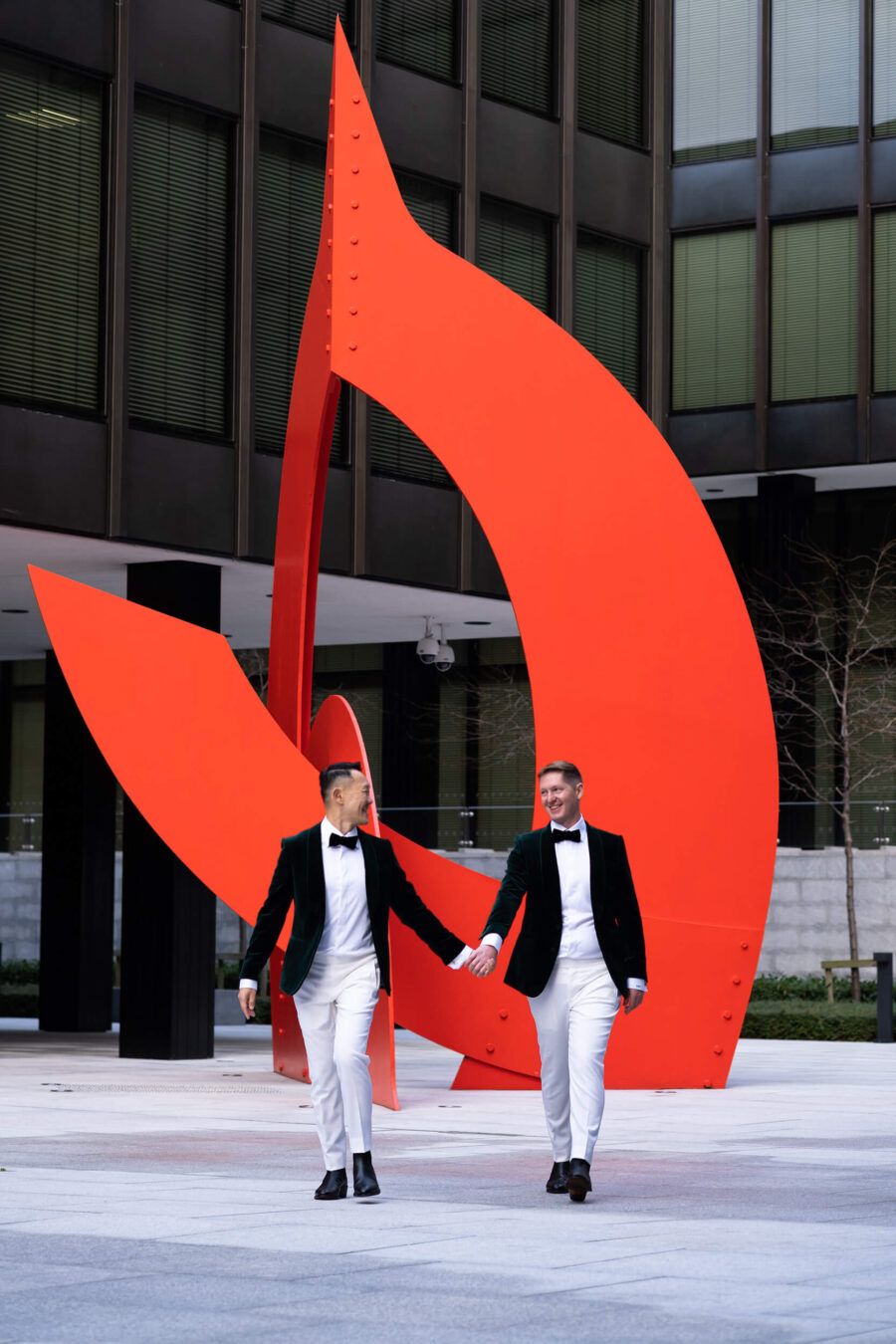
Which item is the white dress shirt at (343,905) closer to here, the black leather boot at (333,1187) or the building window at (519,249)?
the black leather boot at (333,1187)

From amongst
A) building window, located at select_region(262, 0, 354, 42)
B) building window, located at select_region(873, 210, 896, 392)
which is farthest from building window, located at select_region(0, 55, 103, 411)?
building window, located at select_region(873, 210, 896, 392)

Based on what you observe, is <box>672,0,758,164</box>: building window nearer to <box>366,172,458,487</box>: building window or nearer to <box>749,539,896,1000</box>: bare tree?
<box>749,539,896,1000</box>: bare tree

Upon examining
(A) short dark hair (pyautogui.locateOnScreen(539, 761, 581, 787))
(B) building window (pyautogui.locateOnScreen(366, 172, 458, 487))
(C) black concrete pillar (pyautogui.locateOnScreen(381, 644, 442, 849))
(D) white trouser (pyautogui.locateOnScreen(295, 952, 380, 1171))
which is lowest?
(D) white trouser (pyautogui.locateOnScreen(295, 952, 380, 1171))

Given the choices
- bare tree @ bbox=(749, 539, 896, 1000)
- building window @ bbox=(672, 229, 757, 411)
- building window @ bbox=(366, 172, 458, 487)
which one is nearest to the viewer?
building window @ bbox=(366, 172, 458, 487)

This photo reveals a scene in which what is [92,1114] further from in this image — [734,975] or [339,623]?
[339,623]

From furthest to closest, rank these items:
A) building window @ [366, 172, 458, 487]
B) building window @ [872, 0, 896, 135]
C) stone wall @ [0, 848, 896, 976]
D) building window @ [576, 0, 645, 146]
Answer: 1. building window @ [872, 0, 896, 135]
2. stone wall @ [0, 848, 896, 976]
3. building window @ [576, 0, 645, 146]
4. building window @ [366, 172, 458, 487]

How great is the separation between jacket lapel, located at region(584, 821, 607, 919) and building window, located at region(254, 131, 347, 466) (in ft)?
35.2

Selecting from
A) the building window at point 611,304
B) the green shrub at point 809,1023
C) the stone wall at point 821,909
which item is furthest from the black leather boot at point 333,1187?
the stone wall at point 821,909

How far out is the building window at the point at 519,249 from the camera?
21.4m

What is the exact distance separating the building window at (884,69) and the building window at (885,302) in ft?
4.09

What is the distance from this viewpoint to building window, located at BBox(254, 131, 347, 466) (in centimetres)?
1914

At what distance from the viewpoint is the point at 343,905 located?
8508 millimetres

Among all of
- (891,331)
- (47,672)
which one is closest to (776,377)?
(891,331)

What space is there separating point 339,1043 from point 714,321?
23.7 metres
